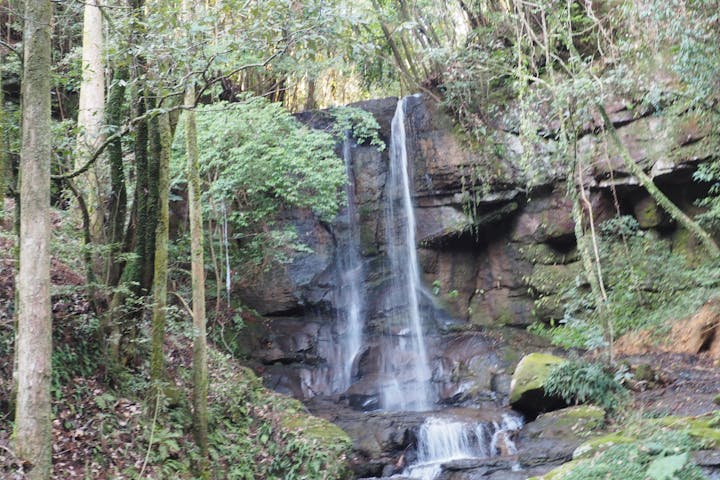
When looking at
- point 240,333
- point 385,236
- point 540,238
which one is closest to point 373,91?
point 385,236

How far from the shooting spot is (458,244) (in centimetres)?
1650

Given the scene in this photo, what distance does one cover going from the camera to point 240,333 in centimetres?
1455

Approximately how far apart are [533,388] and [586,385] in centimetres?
90

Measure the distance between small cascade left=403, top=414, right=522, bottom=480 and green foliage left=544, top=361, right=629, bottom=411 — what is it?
99cm

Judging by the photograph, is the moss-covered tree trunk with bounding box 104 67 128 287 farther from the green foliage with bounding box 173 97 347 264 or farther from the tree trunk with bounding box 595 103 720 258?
the tree trunk with bounding box 595 103 720 258

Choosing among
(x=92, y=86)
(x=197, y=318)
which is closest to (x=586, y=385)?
(x=197, y=318)

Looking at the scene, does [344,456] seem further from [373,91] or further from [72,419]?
[373,91]

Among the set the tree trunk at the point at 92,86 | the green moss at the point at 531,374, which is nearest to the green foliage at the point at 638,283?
the green moss at the point at 531,374

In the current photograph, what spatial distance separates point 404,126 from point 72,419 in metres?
12.2

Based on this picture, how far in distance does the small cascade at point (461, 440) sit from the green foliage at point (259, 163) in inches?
205

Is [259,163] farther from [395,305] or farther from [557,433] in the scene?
[557,433]

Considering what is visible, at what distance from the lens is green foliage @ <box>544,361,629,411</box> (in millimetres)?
9555

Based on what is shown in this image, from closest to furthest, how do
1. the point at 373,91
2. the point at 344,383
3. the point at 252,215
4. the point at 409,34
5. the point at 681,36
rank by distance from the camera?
1. the point at 681,36
2. the point at 252,215
3. the point at 344,383
4. the point at 409,34
5. the point at 373,91

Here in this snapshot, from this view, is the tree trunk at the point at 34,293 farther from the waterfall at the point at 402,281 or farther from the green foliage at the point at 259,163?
the waterfall at the point at 402,281
